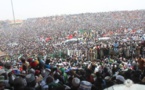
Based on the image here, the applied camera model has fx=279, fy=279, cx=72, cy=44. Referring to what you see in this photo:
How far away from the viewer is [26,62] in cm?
742

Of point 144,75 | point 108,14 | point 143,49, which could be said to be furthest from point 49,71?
point 108,14

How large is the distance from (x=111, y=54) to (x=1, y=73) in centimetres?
731

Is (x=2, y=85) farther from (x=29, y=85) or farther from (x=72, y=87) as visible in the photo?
(x=72, y=87)

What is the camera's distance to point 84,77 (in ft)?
21.2

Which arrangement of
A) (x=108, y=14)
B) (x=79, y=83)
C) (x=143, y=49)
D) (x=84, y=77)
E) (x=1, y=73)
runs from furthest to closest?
(x=108, y=14) → (x=143, y=49) → (x=84, y=77) → (x=1, y=73) → (x=79, y=83)

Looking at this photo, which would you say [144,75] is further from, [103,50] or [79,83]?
[103,50]

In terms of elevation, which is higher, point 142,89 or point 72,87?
point 142,89

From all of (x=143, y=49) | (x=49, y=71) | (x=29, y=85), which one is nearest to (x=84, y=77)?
(x=49, y=71)

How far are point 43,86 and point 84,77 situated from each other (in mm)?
1186

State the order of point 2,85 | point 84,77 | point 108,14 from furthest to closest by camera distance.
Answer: point 108,14
point 84,77
point 2,85

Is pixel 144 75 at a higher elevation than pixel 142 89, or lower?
lower

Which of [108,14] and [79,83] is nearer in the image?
[79,83]

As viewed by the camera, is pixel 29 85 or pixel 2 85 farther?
pixel 29 85

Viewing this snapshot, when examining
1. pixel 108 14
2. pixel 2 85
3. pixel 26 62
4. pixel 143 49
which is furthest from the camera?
pixel 108 14
